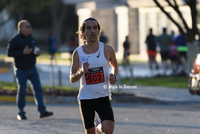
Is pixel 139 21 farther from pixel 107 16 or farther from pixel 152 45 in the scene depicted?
pixel 152 45

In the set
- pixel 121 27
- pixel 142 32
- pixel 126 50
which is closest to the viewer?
pixel 126 50

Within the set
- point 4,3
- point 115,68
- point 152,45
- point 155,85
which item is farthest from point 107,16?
point 115,68

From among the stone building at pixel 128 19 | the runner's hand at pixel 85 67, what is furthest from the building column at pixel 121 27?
the runner's hand at pixel 85 67

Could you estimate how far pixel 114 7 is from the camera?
31.8 metres

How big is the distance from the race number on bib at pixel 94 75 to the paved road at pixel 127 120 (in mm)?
2516

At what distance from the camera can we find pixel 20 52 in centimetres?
989

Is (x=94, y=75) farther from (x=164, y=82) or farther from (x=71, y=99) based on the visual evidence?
(x=164, y=82)

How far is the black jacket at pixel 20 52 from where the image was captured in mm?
9930

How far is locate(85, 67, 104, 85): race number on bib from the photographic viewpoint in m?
6.02

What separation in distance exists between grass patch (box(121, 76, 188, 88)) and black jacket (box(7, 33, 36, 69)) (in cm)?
717

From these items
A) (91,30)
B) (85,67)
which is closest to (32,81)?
(91,30)

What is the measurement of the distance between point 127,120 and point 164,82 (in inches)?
307

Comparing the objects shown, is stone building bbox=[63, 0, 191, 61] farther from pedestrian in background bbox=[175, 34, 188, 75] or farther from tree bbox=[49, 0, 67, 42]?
tree bbox=[49, 0, 67, 42]

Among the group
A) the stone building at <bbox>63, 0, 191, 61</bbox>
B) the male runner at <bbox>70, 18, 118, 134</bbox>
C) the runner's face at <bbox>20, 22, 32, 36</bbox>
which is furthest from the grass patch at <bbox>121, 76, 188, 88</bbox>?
the stone building at <bbox>63, 0, 191, 61</bbox>
